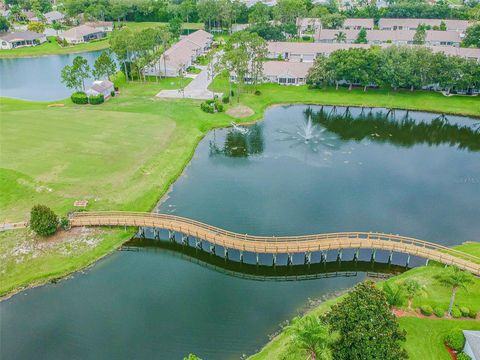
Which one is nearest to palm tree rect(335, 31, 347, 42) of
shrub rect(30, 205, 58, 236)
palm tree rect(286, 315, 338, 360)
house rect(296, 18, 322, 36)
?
house rect(296, 18, 322, 36)

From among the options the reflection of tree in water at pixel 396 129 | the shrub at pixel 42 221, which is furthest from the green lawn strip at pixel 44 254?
the reflection of tree in water at pixel 396 129

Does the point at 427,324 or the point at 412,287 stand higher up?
the point at 412,287

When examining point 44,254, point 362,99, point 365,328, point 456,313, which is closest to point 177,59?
point 362,99

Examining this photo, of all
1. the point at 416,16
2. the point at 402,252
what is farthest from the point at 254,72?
the point at 416,16

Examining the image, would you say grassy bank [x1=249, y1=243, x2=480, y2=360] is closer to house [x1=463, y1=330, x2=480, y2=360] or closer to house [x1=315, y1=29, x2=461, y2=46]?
house [x1=463, y1=330, x2=480, y2=360]

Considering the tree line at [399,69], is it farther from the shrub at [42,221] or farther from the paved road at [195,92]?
the shrub at [42,221]

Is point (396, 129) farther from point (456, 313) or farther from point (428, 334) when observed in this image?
point (428, 334)
